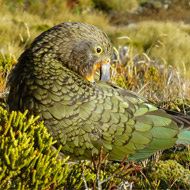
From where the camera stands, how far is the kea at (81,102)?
2113 mm

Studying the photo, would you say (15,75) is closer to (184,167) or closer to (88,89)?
(88,89)

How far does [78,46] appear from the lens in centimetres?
228

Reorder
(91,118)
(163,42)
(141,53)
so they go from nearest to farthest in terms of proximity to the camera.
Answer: (91,118), (141,53), (163,42)

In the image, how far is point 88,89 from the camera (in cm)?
225

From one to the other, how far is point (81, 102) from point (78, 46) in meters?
0.46

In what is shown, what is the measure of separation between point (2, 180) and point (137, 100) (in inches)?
54.1

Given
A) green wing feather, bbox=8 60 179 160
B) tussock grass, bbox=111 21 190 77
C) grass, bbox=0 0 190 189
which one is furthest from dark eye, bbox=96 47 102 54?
tussock grass, bbox=111 21 190 77

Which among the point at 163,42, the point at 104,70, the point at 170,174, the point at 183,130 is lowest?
the point at 163,42

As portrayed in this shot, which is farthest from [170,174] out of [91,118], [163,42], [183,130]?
[163,42]

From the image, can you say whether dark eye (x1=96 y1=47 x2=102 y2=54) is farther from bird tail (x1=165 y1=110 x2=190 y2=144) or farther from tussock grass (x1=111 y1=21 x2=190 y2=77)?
tussock grass (x1=111 y1=21 x2=190 y2=77)

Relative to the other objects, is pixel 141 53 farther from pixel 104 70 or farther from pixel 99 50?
pixel 99 50

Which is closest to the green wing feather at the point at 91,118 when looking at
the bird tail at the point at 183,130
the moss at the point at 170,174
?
the bird tail at the point at 183,130

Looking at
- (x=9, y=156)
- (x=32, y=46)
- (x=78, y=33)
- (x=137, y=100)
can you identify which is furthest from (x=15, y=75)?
(x=137, y=100)

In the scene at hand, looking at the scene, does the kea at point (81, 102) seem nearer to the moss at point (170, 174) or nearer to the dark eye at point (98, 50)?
the dark eye at point (98, 50)
